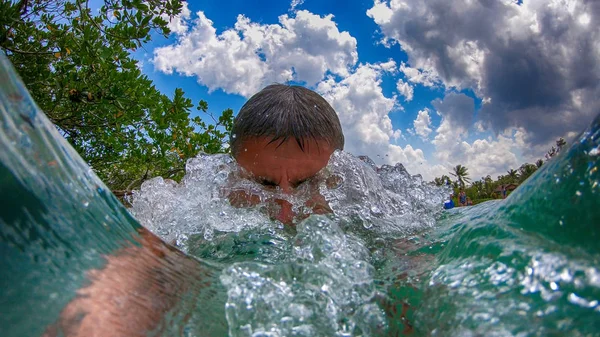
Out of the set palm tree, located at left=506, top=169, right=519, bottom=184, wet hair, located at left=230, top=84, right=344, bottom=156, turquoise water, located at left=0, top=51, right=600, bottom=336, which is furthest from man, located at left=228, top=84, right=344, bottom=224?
palm tree, located at left=506, top=169, right=519, bottom=184

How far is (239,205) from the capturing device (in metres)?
2.31

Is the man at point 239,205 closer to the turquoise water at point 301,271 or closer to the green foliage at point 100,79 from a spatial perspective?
the turquoise water at point 301,271

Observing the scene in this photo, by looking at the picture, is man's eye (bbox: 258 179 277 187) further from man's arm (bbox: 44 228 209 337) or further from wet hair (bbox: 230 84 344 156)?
man's arm (bbox: 44 228 209 337)

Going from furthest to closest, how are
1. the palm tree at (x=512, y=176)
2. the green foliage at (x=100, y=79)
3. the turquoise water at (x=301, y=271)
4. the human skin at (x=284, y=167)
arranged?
the palm tree at (x=512, y=176)
the green foliage at (x=100, y=79)
the human skin at (x=284, y=167)
the turquoise water at (x=301, y=271)

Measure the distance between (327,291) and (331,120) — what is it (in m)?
1.69

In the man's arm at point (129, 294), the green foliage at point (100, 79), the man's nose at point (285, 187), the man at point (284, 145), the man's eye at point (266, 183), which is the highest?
the green foliage at point (100, 79)

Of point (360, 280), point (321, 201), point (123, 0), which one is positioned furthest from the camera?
point (123, 0)

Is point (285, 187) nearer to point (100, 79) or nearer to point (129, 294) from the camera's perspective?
point (129, 294)

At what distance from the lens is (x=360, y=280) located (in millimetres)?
1149

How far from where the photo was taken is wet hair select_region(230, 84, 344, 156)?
2.28 meters

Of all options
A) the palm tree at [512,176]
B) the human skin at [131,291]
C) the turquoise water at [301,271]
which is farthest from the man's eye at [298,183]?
the palm tree at [512,176]

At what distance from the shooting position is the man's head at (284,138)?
224 centimetres

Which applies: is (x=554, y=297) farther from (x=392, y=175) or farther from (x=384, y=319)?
(x=392, y=175)

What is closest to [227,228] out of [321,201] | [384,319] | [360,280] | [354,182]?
[321,201]
